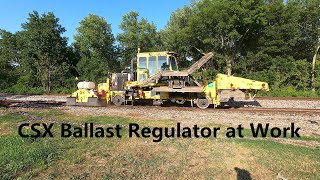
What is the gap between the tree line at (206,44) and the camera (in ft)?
96.2

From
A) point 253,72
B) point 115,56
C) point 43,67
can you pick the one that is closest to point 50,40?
point 43,67

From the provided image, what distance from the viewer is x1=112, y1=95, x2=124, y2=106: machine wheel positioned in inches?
679

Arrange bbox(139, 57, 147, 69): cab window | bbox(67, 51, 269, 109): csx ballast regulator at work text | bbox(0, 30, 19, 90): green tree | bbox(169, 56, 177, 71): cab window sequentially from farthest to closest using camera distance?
bbox(0, 30, 19, 90): green tree, bbox(139, 57, 147, 69): cab window, bbox(169, 56, 177, 71): cab window, bbox(67, 51, 269, 109): csx ballast regulator at work text

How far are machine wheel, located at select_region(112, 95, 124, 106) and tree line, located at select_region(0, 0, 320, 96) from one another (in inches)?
415

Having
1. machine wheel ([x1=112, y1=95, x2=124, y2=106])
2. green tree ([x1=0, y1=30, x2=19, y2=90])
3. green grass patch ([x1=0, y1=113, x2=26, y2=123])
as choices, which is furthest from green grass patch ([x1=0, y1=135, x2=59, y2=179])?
green tree ([x1=0, y1=30, x2=19, y2=90])

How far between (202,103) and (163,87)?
234cm

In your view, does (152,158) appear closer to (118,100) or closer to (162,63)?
(162,63)

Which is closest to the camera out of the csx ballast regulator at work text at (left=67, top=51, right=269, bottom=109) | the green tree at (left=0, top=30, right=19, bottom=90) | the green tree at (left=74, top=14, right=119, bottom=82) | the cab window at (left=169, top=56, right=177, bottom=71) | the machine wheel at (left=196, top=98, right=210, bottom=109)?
the csx ballast regulator at work text at (left=67, top=51, right=269, bottom=109)

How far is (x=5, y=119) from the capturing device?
11086 mm

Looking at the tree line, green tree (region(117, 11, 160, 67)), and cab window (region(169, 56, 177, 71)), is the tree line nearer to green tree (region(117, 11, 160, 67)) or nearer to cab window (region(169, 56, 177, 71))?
green tree (region(117, 11, 160, 67))

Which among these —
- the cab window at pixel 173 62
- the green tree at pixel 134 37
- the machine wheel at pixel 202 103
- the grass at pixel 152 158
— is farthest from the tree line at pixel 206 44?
the grass at pixel 152 158

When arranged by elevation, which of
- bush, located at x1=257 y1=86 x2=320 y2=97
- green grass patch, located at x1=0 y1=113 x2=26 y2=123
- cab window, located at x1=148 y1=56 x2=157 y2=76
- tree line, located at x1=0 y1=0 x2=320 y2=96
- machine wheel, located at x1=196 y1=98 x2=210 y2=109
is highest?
tree line, located at x1=0 y1=0 x2=320 y2=96

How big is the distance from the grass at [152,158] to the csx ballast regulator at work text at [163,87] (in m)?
6.96

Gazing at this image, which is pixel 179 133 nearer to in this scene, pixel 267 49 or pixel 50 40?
pixel 267 49
